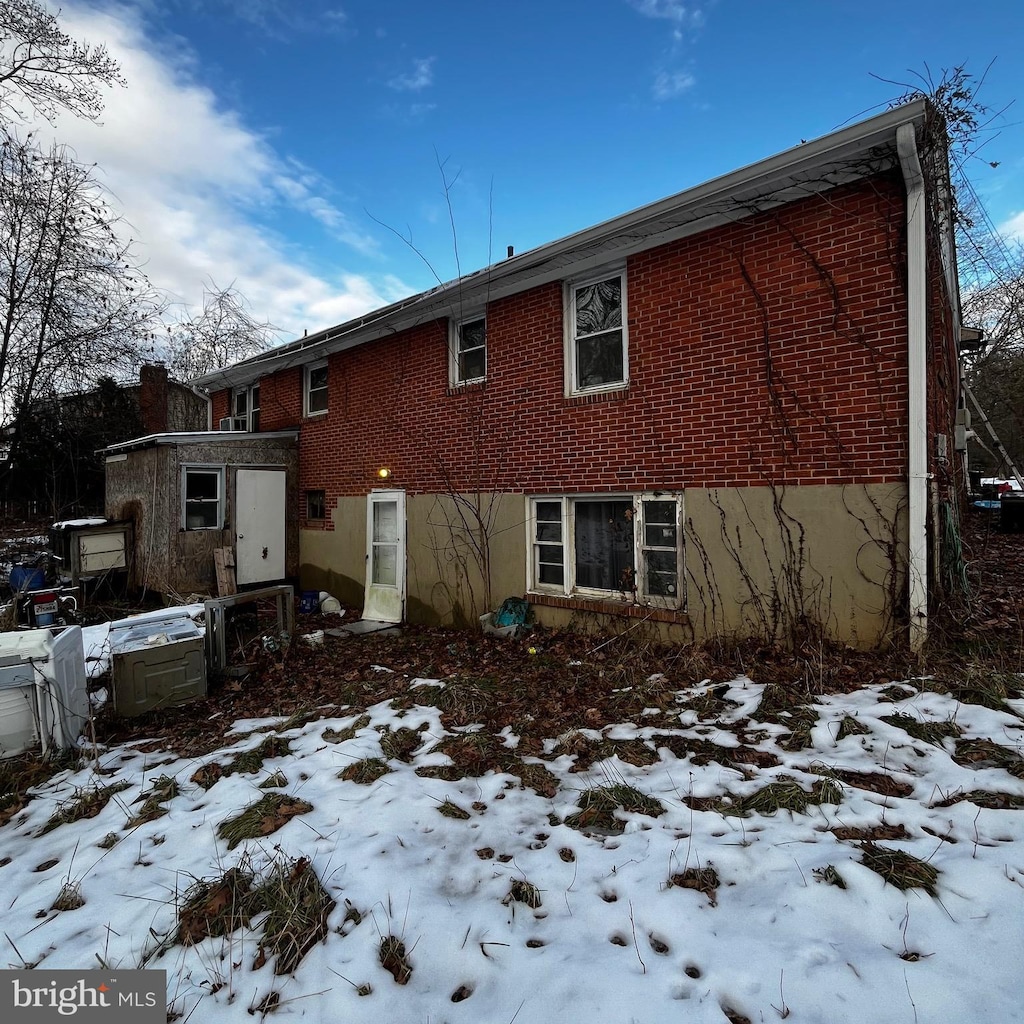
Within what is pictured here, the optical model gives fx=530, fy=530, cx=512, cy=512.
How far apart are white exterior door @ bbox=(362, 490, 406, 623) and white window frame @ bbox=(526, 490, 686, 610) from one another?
105 inches

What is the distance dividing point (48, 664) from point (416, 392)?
19.9 ft

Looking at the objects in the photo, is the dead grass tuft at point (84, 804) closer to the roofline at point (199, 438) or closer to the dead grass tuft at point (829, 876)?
the dead grass tuft at point (829, 876)

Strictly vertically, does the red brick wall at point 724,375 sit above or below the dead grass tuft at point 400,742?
above

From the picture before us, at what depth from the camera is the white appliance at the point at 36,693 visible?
410 cm

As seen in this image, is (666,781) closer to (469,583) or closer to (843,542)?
(843,542)

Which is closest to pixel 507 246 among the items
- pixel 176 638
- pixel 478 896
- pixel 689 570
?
pixel 689 570

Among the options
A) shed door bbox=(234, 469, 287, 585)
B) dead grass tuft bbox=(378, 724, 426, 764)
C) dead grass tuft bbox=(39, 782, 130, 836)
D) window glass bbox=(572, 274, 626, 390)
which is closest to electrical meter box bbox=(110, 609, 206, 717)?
dead grass tuft bbox=(39, 782, 130, 836)

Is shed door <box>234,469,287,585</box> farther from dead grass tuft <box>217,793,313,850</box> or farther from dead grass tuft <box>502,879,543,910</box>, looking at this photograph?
dead grass tuft <box>502,879,543,910</box>

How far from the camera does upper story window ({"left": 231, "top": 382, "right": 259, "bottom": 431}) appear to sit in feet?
40.9

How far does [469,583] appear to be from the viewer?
26.8ft

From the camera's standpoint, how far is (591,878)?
2.65 m

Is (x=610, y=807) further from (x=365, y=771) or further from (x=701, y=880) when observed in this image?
(x=365, y=771)

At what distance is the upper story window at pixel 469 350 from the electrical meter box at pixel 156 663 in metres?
5.08

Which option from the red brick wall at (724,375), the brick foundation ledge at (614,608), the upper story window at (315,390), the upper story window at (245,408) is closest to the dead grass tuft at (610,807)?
the brick foundation ledge at (614,608)
